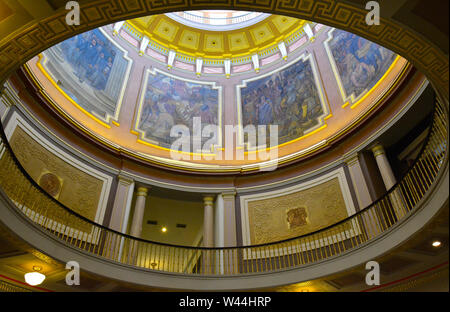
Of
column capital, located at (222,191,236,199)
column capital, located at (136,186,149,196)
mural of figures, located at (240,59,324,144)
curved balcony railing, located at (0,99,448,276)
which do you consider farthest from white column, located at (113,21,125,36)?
curved balcony railing, located at (0,99,448,276)

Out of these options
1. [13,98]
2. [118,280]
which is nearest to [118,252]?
[118,280]

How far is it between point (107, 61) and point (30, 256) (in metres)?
9.84

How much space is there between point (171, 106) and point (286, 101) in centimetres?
536

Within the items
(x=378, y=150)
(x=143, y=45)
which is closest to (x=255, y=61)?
(x=143, y=45)

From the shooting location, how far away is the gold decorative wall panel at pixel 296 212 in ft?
37.3

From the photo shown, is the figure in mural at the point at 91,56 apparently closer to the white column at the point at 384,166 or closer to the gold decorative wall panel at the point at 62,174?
the gold decorative wall panel at the point at 62,174

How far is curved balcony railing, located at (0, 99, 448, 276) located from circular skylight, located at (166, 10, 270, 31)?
11.9 m

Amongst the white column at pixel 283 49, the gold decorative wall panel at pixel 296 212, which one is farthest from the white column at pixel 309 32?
the gold decorative wall panel at pixel 296 212

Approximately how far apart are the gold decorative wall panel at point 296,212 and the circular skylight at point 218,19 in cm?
992

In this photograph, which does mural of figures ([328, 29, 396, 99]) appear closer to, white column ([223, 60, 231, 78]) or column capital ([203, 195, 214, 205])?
white column ([223, 60, 231, 78])

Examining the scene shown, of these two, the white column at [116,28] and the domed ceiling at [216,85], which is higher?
the white column at [116,28]

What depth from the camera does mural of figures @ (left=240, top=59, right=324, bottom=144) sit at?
47.1 ft

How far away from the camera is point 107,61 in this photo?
587 inches
